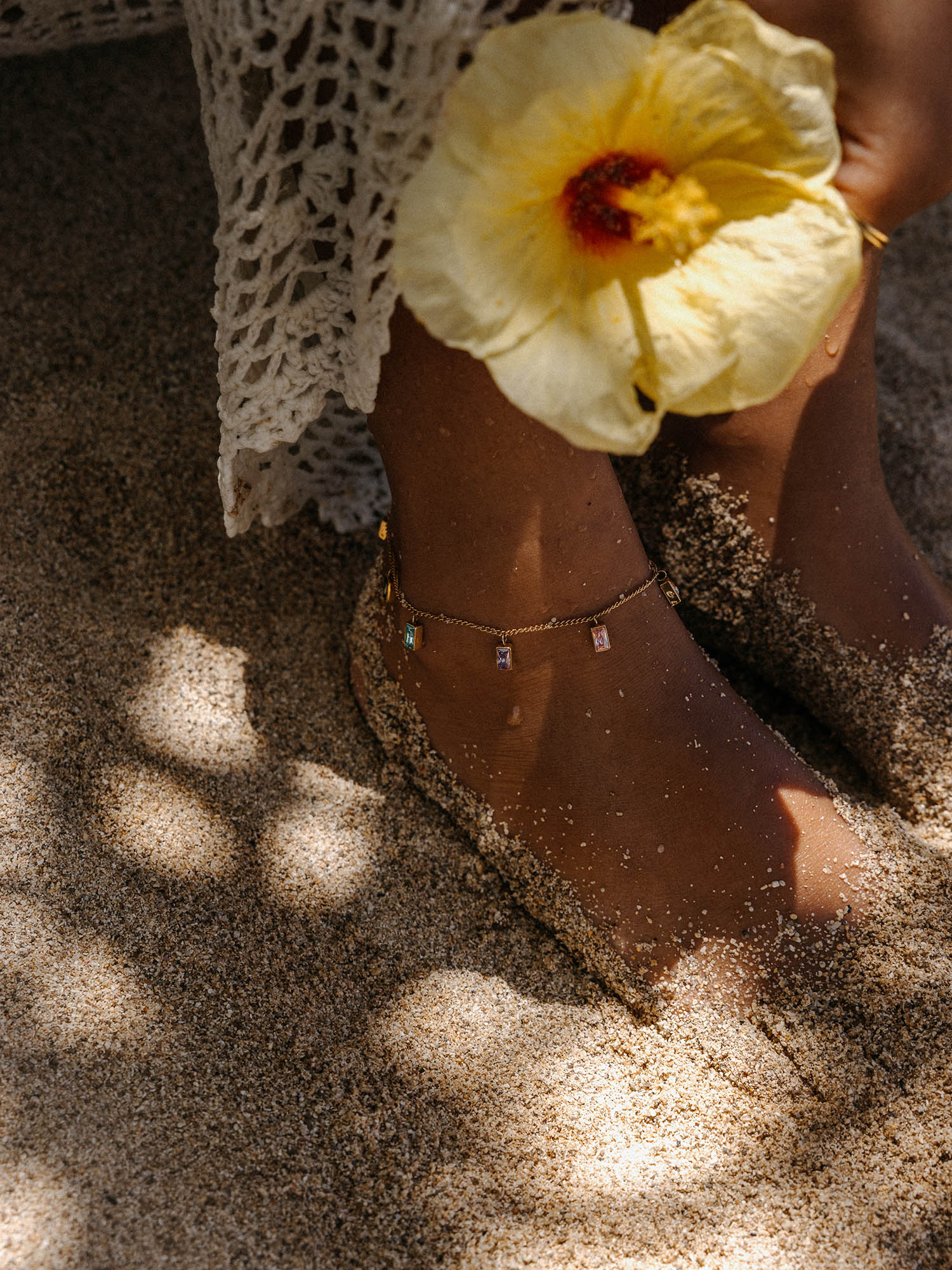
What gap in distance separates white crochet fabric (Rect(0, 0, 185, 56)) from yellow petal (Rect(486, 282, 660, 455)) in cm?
96

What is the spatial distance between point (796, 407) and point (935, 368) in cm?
62

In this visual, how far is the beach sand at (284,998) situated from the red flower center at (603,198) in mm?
668

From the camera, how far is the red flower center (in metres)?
0.63

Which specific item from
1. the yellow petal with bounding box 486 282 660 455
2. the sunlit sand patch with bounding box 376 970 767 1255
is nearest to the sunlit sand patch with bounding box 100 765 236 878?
the sunlit sand patch with bounding box 376 970 767 1255

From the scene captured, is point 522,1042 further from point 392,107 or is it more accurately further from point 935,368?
point 935,368

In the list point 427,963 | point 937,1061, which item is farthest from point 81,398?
point 937,1061

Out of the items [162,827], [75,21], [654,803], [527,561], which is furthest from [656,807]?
[75,21]

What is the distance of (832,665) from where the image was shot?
3.75 feet

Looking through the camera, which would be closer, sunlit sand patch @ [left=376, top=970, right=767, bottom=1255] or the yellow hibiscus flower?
the yellow hibiscus flower

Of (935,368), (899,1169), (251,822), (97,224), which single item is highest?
(97,224)

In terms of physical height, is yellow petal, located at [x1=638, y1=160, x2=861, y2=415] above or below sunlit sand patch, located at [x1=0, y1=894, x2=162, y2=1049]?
above

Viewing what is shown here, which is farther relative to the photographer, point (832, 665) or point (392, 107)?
point (832, 665)

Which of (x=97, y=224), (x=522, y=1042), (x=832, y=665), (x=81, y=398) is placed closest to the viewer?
(x=522, y=1042)

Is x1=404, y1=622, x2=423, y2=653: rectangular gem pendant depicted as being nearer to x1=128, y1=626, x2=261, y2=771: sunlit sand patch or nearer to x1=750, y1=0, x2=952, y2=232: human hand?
x1=128, y1=626, x2=261, y2=771: sunlit sand patch
